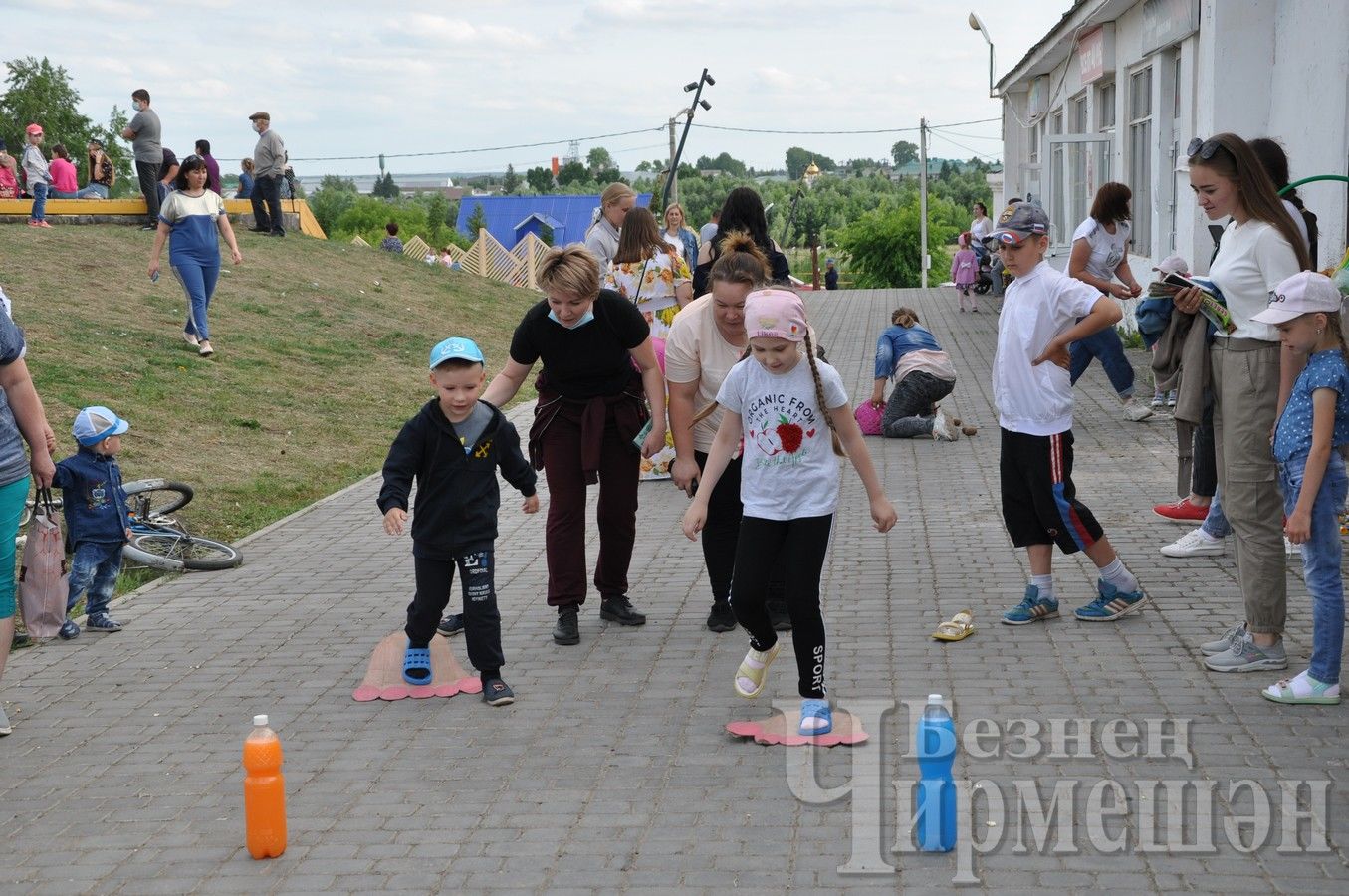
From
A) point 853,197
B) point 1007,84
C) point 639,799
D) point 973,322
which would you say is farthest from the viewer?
point 853,197

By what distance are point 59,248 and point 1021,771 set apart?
18.2m

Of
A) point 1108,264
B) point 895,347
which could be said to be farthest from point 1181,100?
point 895,347

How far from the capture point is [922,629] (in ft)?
21.6

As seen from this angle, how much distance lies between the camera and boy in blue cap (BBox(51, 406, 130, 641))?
6996 millimetres

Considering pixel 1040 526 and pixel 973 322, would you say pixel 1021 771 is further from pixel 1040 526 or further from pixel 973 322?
pixel 973 322

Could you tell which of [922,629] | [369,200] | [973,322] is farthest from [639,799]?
[369,200]

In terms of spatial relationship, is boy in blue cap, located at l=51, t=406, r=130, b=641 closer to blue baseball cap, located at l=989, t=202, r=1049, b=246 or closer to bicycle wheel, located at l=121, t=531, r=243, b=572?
bicycle wheel, located at l=121, t=531, r=243, b=572

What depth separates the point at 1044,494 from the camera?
6.24 m

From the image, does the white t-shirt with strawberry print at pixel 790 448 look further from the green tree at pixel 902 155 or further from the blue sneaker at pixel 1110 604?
the green tree at pixel 902 155

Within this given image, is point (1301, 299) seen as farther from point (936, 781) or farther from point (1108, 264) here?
point (1108, 264)

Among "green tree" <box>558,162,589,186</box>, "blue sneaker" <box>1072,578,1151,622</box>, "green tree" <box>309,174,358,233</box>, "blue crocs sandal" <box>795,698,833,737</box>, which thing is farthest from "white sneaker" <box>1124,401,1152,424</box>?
"green tree" <box>558,162,589,186</box>

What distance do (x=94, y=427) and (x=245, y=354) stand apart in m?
9.20

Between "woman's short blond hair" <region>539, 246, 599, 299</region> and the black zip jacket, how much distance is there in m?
0.79

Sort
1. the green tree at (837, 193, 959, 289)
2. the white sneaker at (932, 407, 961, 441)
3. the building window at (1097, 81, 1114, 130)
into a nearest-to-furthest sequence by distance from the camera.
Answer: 1. the white sneaker at (932, 407, 961, 441)
2. the building window at (1097, 81, 1114, 130)
3. the green tree at (837, 193, 959, 289)
